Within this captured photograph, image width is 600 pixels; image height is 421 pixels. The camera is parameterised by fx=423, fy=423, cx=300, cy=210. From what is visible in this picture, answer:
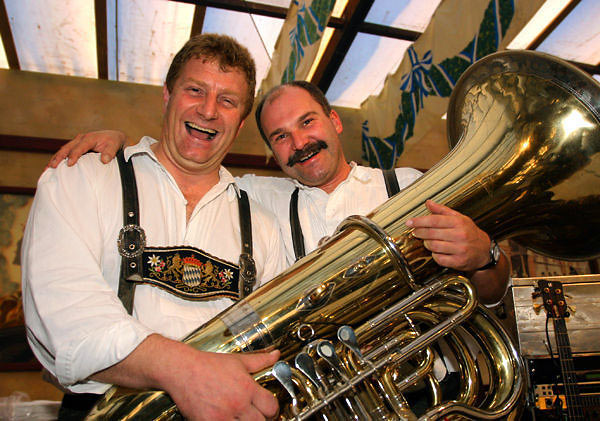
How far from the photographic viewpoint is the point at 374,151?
14.7ft

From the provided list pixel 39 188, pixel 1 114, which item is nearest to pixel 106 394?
pixel 39 188

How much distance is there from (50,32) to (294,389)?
4.25 meters

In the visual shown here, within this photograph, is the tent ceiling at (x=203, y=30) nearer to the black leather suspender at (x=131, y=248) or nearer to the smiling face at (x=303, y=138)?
the smiling face at (x=303, y=138)

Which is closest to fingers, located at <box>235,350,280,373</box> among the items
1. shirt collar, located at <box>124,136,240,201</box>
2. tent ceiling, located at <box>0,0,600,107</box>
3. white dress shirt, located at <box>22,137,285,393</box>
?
white dress shirt, located at <box>22,137,285,393</box>

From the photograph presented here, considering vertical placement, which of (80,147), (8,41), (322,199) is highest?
(8,41)

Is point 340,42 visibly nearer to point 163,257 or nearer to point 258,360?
point 163,257

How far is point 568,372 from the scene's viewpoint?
7.20ft

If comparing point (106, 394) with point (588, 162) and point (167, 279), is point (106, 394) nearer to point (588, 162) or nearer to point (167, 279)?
point (167, 279)

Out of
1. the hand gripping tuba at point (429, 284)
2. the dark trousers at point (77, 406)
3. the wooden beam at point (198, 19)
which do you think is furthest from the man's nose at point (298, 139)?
the wooden beam at point (198, 19)

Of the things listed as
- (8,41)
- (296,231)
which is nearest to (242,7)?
(8,41)

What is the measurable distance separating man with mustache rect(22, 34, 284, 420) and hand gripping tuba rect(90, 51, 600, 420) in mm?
87

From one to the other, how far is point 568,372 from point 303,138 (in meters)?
1.85

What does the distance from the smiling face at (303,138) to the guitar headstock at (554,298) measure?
140cm

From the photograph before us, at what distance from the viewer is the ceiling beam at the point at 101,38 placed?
3.50 m
